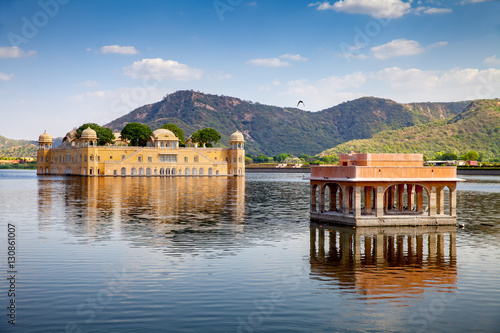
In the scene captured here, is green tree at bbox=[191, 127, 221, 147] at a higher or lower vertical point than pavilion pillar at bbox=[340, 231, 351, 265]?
higher

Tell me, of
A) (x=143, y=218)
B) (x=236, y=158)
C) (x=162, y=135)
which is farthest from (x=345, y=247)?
(x=236, y=158)

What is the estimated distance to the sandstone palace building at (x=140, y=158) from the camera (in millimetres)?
154125

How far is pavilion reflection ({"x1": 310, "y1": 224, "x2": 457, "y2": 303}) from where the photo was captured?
19641mm

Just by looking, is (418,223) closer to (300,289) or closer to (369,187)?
(369,187)

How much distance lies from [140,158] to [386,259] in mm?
136358

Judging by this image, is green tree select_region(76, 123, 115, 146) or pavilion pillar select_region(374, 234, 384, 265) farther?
green tree select_region(76, 123, 115, 146)

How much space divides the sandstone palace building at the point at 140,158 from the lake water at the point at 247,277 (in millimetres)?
117707

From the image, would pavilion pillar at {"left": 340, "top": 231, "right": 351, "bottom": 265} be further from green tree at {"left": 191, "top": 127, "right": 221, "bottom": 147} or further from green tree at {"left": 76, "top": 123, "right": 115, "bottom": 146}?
green tree at {"left": 191, "top": 127, "right": 221, "bottom": 147}

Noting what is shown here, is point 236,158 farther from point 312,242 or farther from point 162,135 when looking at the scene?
point 312,242

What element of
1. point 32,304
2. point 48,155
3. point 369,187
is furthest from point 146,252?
point 48,155

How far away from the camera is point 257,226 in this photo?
37438mm

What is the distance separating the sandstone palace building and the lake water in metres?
118

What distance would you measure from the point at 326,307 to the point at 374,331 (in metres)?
2.38

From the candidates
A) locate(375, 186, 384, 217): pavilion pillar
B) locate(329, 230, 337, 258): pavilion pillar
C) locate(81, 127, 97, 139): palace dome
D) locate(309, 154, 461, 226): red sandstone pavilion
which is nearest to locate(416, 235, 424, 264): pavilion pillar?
locate(375, 186, 384, 217): pavilion pillar
